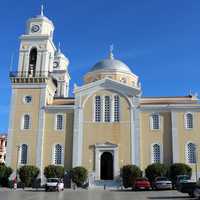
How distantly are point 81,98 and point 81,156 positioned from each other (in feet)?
24.3

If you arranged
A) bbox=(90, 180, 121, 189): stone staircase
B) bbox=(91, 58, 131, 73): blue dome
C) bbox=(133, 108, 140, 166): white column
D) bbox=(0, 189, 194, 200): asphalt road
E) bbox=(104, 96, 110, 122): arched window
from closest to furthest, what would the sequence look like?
bbox=(0, 189, 194, 200): asphalt road → bbox=(90, 180, 121, 189): stone staircase → bbox=(133, 108, 140, 166): white column → bbox=(104, 96, 110, 122): arched window → bbox=(91, 58, 131, 73): blue dome

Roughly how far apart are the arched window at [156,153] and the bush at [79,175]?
8.58 metres

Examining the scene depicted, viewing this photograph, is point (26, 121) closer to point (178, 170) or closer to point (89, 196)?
point (178, 170)

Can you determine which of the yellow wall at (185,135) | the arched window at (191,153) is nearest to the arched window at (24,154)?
the yellow wall at (185,135)

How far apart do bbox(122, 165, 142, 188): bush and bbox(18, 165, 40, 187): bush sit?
33.9 ft

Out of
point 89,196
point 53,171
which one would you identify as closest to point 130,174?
point 53,171

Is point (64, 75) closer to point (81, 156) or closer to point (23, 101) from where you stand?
point (23, 101)

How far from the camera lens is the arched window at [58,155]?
48312 millimetres

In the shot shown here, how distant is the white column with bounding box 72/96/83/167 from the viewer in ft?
156

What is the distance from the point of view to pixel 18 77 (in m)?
50.8

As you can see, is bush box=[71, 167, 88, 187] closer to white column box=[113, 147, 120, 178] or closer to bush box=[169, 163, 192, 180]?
white column box=[113, 147, 120, 178]

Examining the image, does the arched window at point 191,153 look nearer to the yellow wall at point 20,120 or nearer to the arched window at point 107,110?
the arched window at point 107,110

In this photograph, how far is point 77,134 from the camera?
48625mm

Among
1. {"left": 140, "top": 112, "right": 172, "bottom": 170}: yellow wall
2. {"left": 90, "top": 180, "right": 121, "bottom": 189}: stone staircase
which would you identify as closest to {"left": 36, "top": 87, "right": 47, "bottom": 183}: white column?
{"left": 90, "top": 180, "right": 121, "bottom": 189}: stone staircase
